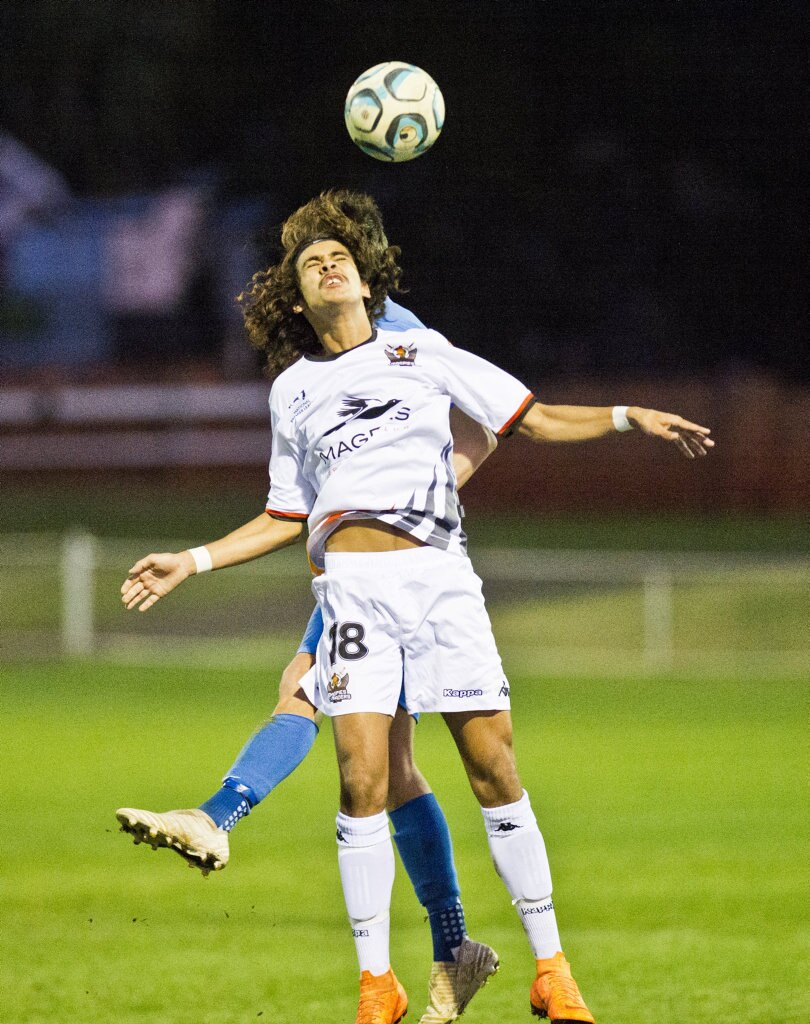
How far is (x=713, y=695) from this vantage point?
15734 mm

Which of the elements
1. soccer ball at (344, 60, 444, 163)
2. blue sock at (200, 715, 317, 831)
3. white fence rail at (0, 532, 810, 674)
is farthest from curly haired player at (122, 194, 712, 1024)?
white fence rail at (0, 532, 810, 674)

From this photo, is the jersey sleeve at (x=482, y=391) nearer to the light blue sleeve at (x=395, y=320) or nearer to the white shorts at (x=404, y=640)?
the light blue sleeve at (x=395, y=320)

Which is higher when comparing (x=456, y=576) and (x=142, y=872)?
(x=456, y=576)

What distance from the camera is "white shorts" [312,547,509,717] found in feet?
18.7

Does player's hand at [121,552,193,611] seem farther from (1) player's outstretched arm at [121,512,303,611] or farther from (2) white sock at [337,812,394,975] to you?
(2) white sock at [337,812,394,975]

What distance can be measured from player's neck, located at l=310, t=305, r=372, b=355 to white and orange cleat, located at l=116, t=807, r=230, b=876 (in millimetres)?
1644

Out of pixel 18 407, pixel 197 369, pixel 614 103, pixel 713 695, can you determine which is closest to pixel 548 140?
pixel 614 103

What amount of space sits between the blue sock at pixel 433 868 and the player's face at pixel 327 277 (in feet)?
5.93

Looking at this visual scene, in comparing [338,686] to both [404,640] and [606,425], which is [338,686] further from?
[606,425]

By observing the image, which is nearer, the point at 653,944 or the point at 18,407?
the point at 653,944

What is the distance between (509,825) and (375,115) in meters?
2.81

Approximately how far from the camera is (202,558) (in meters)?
6.03

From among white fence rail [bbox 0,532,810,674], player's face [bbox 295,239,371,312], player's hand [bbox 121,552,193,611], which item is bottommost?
white fence rail [bbox 0,532,810,674]

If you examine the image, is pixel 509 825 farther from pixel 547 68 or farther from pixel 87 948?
pixel 547 68
